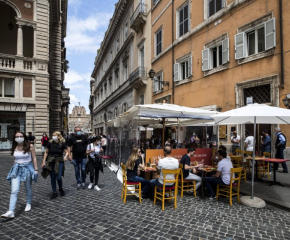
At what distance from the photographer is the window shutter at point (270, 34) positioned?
916 centimetres

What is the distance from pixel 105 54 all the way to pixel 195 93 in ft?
98.4

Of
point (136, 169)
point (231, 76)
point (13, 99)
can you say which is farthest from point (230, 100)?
point (13, 99)

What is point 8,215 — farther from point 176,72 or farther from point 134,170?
point 176,72

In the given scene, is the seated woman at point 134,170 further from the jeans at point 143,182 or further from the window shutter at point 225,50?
the window shutter at point 225,50

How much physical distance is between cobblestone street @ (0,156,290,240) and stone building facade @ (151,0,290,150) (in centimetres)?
577

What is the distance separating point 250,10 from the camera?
10.4 metres

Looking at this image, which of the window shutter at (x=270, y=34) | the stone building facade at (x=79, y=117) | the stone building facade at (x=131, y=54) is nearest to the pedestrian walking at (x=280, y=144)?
Answer: the window shutter at (x=270, y=34)

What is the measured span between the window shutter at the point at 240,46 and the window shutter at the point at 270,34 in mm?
1165

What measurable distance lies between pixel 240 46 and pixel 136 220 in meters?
9.62

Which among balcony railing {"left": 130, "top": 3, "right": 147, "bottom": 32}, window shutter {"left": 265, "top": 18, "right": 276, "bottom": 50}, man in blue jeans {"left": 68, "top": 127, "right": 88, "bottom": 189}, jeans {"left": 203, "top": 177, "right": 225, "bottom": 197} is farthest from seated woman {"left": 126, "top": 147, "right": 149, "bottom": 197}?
balcony railing {"left": 130, "top": 3, "right": 147, "bottom": 32}

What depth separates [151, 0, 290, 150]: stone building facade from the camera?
918 centimetres

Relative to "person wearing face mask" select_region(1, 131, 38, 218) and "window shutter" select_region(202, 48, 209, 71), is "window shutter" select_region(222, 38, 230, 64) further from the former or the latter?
"person wearing face mask" select_region(1, 131, 38, 218)

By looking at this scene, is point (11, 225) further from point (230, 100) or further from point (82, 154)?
point (230, 100)

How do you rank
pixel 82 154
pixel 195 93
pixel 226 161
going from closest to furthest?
pixel 226 161, pixel 82 154, pixel 195 93
